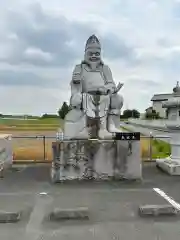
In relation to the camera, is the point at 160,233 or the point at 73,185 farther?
the point at 73,185

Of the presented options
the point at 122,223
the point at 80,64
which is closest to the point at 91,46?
the point at 80,64

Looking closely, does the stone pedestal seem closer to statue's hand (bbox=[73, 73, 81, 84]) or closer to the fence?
the fence

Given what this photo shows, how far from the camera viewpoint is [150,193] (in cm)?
702

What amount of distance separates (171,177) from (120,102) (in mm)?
2467

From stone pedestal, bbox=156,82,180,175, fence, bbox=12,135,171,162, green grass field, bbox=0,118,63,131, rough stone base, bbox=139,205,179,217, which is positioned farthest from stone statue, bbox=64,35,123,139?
green grass field, bbox=0,118,63,131

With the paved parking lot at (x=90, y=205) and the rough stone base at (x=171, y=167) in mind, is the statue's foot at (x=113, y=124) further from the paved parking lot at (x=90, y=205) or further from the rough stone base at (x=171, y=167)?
the rough stone base at (x=171, y=167)

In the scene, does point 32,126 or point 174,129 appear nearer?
point 174,129

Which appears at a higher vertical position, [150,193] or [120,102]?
[120,102]

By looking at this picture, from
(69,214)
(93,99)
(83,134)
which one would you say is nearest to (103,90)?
(93,99)

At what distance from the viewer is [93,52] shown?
993 centimetres

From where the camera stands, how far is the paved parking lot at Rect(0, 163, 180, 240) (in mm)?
4605

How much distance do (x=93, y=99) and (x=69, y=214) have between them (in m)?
4.41

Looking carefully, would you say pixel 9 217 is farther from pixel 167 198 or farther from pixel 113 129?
pixel 113 129

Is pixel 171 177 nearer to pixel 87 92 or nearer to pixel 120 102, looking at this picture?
pixel 120 102
